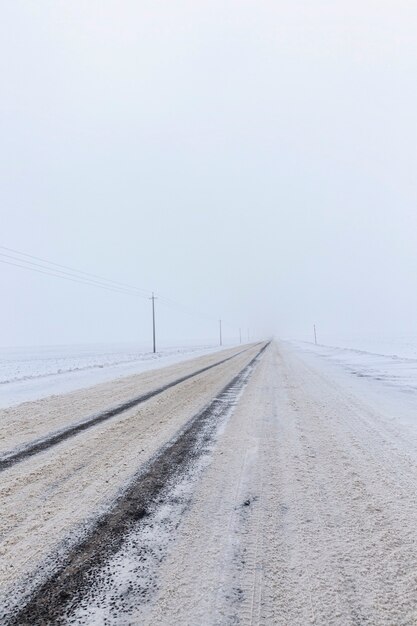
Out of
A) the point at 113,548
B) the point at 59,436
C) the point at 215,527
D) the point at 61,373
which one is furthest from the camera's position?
the point at 61,373

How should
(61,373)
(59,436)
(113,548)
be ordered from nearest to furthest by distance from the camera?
(113,548) → (59,436) → (61,373)

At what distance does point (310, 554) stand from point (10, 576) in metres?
1.76

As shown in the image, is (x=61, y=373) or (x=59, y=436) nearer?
(x=59, y=436)

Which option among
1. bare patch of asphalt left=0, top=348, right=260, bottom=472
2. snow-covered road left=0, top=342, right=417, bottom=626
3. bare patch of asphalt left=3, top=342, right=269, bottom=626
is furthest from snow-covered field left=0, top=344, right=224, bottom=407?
bare patch of asphalt left=3, top=342, right=269, bottom=626

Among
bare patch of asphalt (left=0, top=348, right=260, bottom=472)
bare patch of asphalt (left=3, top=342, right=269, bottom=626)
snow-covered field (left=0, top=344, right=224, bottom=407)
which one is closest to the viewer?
bare patch of asphalt (left=3, top=342, right=269, bottom=626)

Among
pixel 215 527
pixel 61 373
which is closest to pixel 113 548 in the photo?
pixel 215 527

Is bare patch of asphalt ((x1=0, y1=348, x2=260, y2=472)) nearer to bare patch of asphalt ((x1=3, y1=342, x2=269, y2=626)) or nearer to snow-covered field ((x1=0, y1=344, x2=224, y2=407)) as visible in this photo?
bare patch of asphalt ((x1=3, y1=342, x2=269, y2=626))

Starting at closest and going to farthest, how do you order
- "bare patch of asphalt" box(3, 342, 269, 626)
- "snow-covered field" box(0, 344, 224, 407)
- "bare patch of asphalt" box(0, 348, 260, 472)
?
"bare patch of asphalt" box(3, 342, 269, 626)
"bare patch of asphalt" box(0, 348, 260, 472)
"snow-covered field" box(0, 344, 224, 407)

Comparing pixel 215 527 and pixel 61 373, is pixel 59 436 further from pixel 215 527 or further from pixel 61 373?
pixel 61 373

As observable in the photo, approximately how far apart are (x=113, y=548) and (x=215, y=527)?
717mm

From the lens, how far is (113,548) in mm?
2314

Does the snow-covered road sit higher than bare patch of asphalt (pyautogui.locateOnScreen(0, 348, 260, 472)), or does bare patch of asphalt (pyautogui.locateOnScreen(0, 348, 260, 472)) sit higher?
bare patch of asphalt (pyautogui.locateOnScreen(0, 348, 260, 472))

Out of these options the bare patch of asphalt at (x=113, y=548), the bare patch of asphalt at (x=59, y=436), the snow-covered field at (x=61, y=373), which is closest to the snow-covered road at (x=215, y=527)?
the bare patch of asphalt at (x=113, y=548)

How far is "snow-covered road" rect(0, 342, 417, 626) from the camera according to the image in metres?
1.82
